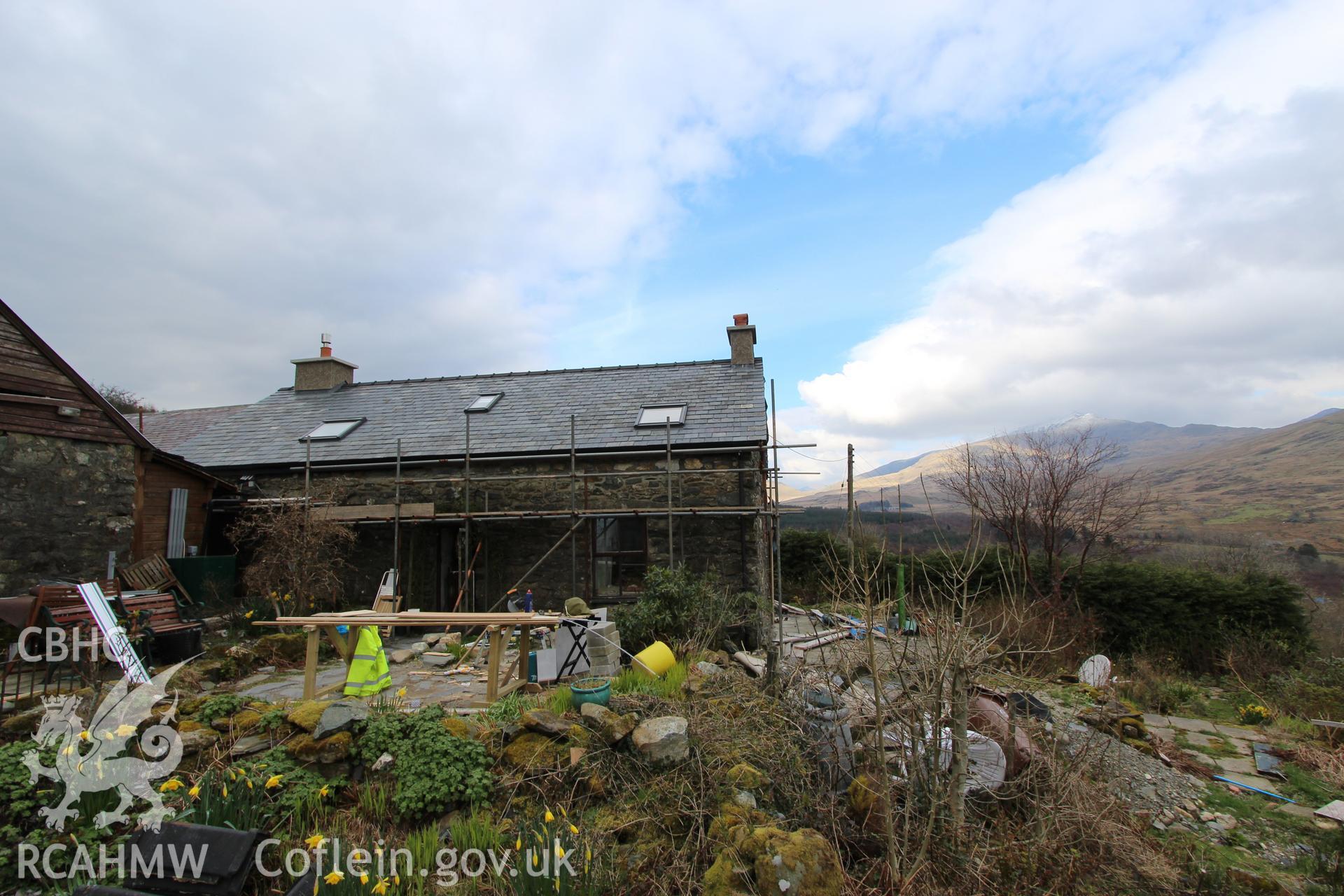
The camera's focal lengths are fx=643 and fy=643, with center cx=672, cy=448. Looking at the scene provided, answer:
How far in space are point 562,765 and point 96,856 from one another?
287 cm

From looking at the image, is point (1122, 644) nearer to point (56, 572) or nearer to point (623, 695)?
point (623, 695)

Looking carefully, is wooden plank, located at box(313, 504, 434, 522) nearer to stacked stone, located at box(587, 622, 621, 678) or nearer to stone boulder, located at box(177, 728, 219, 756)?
stacked stone, located at box(587, 622, 621, 678)

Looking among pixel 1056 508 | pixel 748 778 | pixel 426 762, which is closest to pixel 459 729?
pixel 426 762

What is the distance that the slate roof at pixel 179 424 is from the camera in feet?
57.8

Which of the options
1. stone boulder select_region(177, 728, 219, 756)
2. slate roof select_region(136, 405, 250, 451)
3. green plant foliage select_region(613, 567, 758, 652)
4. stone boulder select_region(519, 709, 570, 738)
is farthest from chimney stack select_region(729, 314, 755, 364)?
slate roof select_region(136, 405, 250, 451)

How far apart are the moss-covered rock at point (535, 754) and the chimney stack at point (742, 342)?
35.0ft

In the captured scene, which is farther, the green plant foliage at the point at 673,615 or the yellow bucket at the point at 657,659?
the green plant foliage at the point at 673,615

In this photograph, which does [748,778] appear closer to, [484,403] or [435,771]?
[435,771]

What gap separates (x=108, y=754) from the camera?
4598mm

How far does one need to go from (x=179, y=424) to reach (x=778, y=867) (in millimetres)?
21843

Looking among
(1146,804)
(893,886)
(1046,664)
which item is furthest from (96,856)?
(1046,664)

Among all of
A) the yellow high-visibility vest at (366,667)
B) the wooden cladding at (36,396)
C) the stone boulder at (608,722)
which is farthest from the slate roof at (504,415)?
the stone boulder at (608,722)

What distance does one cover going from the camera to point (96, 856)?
3.99 meters

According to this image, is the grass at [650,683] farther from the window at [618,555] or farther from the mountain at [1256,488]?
the mountain at [1256,488]
